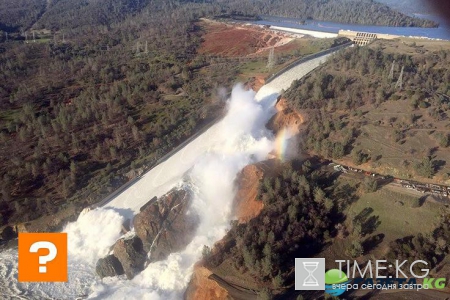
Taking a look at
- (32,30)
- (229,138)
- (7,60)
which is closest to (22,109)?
(7,60)

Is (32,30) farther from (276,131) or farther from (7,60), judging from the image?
(276,131)

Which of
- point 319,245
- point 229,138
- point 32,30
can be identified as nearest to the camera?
point 319,245

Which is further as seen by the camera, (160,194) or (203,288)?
(160,194)

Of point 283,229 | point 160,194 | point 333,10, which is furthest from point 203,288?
point 333,10

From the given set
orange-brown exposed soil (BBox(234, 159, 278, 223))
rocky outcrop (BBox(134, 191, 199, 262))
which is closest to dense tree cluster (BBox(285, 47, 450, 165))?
orange-brown exposed soil (BBox(234, 159, 278, 223))

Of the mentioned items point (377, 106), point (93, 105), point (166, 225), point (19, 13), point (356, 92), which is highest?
point (19, 13)

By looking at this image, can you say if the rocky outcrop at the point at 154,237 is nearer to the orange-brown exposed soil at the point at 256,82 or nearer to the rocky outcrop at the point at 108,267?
the rocky outcrop at the point at 108,267

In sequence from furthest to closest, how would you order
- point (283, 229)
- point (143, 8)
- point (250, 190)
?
point (143, 8)
point (250, 190)
point (283, 229)

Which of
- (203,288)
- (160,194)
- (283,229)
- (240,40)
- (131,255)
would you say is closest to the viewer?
(203,288)

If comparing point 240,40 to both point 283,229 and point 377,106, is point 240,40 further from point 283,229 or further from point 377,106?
point 283,229
